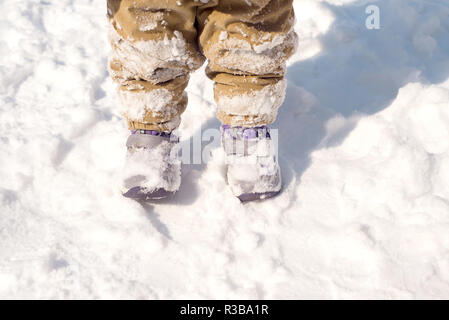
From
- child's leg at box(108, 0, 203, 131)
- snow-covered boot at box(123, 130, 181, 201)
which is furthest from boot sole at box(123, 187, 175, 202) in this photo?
child's leg at box(108, 0, 203, 131)

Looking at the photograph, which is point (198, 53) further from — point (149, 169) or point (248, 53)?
point (149, 169)

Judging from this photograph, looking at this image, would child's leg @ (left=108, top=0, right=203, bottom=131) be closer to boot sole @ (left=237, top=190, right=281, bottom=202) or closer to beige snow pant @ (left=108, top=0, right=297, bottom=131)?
beige snow pant @ (left=108, top=0, right=297, bottom=131)

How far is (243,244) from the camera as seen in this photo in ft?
3.05

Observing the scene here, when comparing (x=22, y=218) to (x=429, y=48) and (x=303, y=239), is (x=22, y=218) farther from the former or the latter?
(x=429, y=48)

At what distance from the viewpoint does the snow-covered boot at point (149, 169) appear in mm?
994

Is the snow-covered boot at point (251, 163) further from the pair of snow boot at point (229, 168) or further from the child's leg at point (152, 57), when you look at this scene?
the child's leg at point (152, 57)

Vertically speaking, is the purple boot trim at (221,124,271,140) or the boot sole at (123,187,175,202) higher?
the purple boot trim at (221,124,271,140)

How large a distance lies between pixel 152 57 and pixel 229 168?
350 mm

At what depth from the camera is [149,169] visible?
3.29ft

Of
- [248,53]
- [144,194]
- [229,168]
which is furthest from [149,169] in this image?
[248,53]

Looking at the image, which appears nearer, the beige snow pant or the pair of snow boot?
the beige snow pant

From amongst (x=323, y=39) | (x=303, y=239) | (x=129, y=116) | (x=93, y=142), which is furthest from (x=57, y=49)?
(x=303, y=239)

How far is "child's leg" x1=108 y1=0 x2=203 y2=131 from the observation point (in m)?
0.81

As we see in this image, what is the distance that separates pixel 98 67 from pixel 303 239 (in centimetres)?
95
